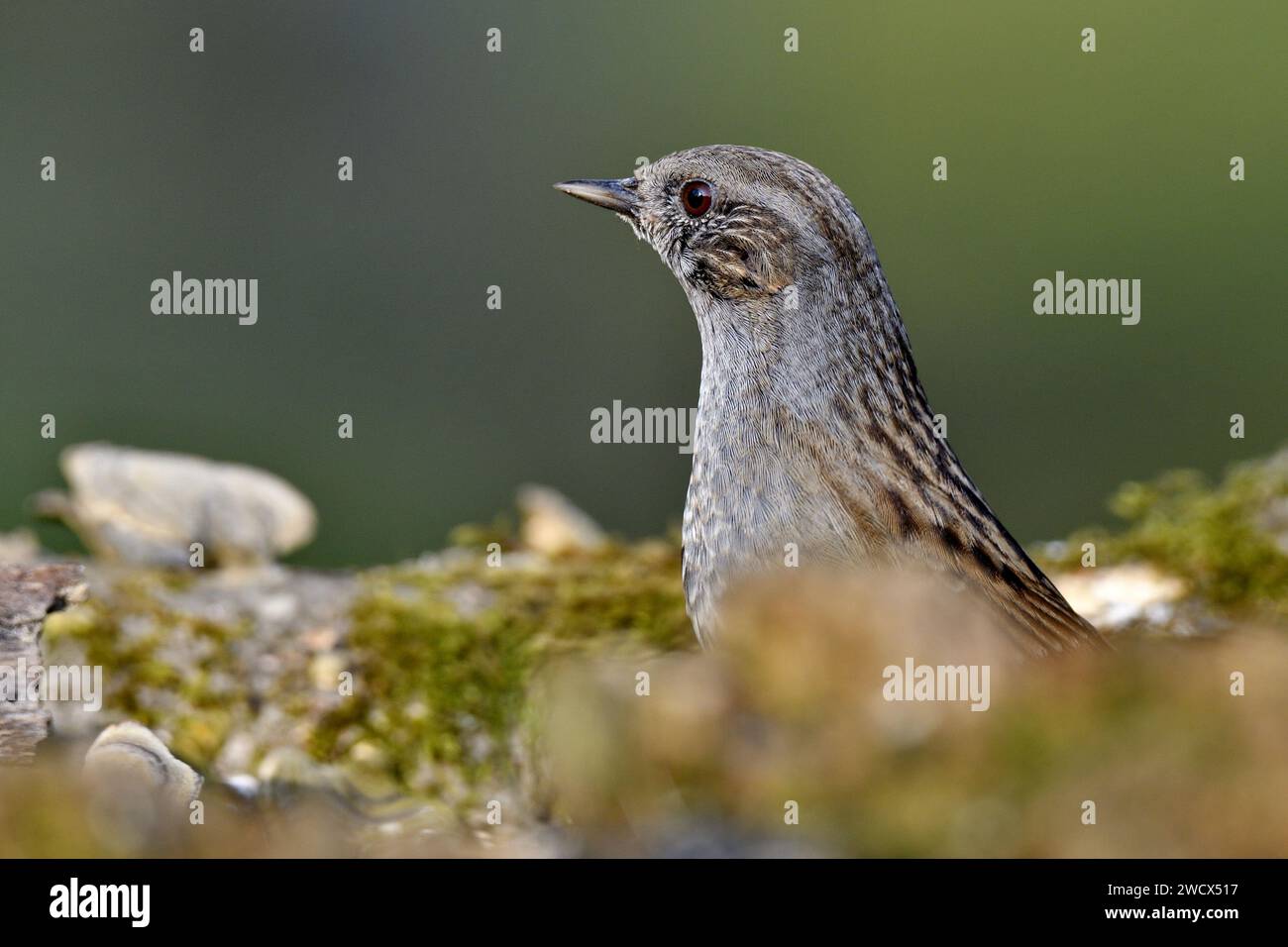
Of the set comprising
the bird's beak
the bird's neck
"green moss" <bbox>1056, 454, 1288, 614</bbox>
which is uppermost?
the bird's beak

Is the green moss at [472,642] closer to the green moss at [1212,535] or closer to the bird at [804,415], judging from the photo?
the bird at [804,415]

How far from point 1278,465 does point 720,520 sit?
2.82 metres

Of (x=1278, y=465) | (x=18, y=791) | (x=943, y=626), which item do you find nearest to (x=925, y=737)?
(x=943, y=626)

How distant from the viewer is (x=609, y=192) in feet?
19.6

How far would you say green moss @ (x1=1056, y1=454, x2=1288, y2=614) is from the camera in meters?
5.23

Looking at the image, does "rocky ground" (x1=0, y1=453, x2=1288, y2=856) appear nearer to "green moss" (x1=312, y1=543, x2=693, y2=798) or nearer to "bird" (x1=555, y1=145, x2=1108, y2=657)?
"green moss" (x1=312, y1=543, x2=693, y2=798)

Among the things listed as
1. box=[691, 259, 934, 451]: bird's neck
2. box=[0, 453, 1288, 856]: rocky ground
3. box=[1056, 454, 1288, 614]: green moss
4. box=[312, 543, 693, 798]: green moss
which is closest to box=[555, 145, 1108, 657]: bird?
box=[691, 259, 934, 451]: bird's neck

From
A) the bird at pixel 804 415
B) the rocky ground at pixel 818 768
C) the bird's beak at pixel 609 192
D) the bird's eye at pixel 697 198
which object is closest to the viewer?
the rocky ground at pixel 818 768

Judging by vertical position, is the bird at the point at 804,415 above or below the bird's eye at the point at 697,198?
below

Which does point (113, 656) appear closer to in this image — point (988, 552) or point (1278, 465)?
point (988, 552)

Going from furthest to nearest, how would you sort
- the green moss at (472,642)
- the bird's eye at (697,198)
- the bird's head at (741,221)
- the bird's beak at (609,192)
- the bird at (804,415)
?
the bird's beak at (609,192), the bird's eye at (697,198), the bird's head at (741,221), the green moss at (472,642), the bird at (804,415)

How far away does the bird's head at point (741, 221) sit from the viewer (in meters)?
5.18

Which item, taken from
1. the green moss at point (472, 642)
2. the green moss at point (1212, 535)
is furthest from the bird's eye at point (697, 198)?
the green moss at point (1212, 535)

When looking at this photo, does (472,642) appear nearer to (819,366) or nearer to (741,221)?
(819,366)
